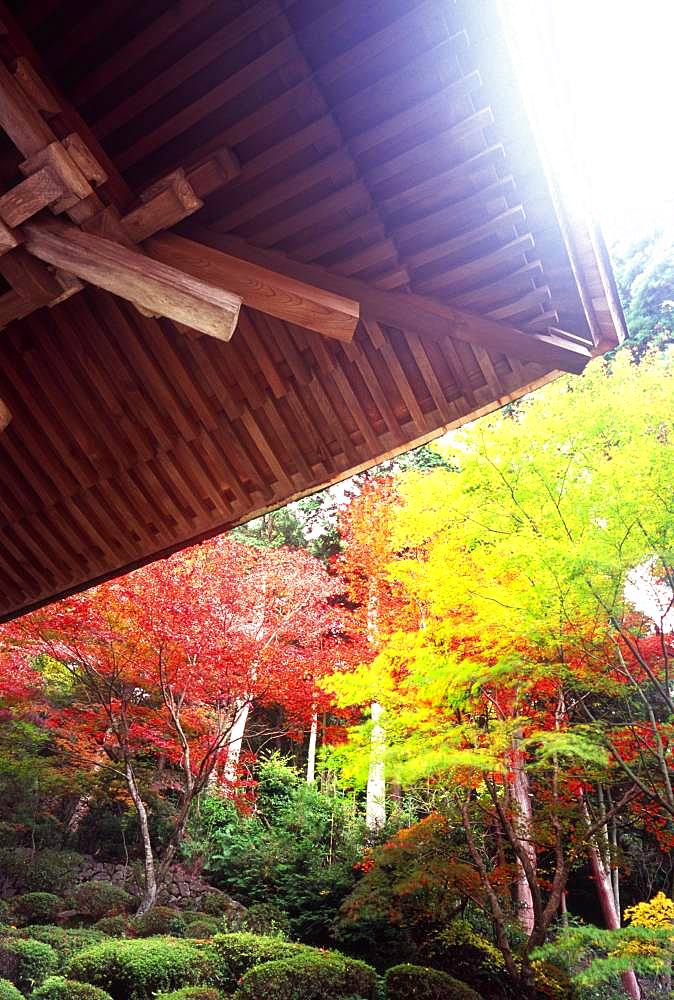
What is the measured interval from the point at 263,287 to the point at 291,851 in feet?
33.8

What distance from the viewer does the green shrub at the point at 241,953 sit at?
6078 millimetres

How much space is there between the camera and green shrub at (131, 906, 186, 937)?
298 inches

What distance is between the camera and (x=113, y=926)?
7531 mm

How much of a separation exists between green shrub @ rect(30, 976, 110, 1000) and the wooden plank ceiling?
4691mm

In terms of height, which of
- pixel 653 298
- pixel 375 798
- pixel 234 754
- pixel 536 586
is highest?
pixel 653 298

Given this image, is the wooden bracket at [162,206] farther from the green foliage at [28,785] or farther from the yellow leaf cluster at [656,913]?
the green foliage at [28,785]

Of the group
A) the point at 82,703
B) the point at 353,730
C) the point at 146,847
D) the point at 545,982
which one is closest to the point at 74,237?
the point at 353,730

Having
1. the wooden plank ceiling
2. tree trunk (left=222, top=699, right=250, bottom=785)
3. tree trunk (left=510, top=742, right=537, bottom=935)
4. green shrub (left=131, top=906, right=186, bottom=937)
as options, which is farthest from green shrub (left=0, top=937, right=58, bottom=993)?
the wooden plank ceiling

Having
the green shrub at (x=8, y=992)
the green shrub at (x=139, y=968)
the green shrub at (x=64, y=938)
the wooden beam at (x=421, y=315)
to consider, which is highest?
the wooden beam at (x=421, y=315)

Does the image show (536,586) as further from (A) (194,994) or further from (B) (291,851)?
(B) (291,851)

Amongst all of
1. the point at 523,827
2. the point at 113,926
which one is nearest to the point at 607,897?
the point at 523,827

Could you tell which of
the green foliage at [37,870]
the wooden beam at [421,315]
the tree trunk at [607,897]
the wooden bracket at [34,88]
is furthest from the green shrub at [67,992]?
the wooden bracket at [34,88]

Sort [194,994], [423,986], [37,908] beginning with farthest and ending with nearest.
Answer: [37,908] < [423,986] < [194,994]

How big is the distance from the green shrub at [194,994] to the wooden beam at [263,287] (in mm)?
5850
